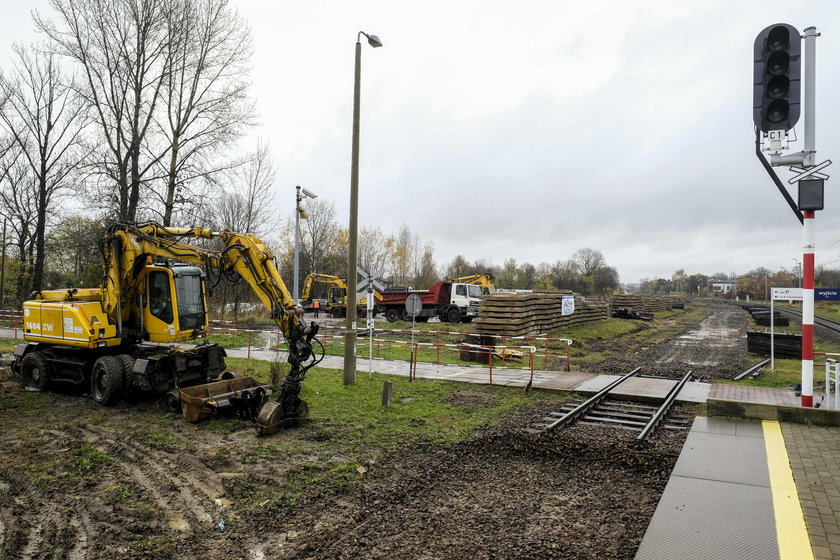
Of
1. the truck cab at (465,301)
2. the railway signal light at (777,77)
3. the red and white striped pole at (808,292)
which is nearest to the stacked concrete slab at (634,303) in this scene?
the truck cab at (465,301)

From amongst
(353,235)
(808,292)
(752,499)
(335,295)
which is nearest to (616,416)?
(808,292)

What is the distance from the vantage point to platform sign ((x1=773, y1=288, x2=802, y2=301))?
11363mm

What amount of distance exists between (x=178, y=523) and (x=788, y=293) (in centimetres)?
1298

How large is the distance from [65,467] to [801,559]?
823 cm

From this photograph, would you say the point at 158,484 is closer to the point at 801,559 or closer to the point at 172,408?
the point at 172,408

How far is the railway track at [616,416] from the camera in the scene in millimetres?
8641

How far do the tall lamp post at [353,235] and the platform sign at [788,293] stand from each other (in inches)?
390

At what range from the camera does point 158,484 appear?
6.24m

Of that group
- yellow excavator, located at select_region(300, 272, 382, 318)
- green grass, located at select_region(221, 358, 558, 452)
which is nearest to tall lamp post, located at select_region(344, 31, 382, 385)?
green grass, located at select_region(221, 358, 558, 452)

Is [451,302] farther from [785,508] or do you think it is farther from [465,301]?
[785,508]

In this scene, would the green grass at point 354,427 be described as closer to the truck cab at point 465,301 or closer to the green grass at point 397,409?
the green grass at point 397,409

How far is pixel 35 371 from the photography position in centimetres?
1202

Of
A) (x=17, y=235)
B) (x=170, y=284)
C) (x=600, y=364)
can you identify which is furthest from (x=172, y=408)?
(x=17, y=235)

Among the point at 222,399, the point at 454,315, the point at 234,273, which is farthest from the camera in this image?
the point at 454,315
